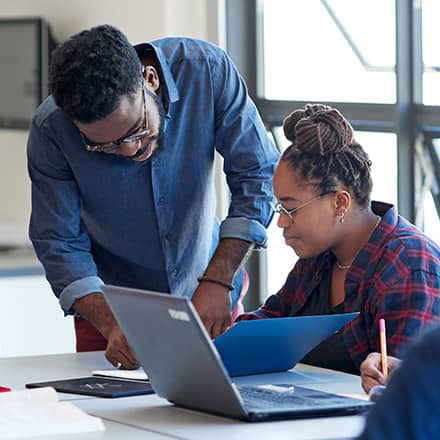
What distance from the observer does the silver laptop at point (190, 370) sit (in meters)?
1.76

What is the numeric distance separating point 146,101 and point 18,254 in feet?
9.18

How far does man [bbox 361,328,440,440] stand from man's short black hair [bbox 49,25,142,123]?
5.17 ft

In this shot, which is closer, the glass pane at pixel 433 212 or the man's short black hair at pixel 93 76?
the man's short black hair at pixel 93 76

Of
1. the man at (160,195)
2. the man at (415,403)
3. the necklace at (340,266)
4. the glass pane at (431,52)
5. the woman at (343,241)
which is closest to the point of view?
the man at (415,403)

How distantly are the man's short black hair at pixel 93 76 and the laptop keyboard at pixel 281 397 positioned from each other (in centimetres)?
66

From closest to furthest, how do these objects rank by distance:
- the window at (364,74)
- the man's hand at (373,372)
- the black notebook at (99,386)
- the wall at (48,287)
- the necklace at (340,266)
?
1. the man's hand at (373,372)
2. the black notebook at (99,386)
3. the necklace at (340,266)
4. the window at (364,74)
5. the wall at (48,287)

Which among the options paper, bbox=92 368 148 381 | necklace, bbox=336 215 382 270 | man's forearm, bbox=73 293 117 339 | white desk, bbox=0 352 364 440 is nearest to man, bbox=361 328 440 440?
white desk, bbox=0 352 364 440

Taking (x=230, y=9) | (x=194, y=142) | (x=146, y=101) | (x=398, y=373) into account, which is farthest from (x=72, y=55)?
(x=230, y=9)

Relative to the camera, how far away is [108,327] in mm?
2496

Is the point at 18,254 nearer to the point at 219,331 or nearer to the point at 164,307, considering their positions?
the point at 219,331

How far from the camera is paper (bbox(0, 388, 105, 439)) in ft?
5.79

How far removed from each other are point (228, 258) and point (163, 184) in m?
0.26

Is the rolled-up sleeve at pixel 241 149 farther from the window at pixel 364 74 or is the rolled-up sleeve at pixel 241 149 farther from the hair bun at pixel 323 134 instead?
the window at pixel 364 74

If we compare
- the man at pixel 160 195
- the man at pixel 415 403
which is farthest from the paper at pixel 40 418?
the man at pixel 415 403
